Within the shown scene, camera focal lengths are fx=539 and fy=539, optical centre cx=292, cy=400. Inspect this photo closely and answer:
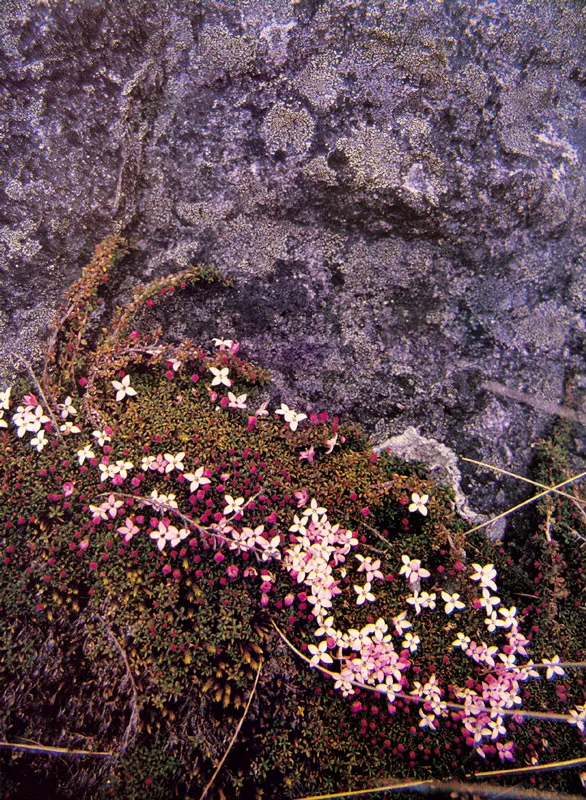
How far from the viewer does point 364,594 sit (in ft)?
9.37

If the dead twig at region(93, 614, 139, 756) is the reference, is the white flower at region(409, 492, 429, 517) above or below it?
above

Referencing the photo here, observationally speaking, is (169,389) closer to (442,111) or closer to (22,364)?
(22,364)

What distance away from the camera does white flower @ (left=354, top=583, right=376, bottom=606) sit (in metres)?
2.84

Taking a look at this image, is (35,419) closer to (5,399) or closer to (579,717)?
(5,399)

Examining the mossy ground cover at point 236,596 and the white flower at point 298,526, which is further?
the white flower at point 298,526

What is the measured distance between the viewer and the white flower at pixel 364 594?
284 cm

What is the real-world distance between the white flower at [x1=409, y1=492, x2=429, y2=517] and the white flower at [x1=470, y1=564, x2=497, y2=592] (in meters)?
0.44

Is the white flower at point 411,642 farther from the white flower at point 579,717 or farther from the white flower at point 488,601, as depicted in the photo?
the white flower at point 579,717

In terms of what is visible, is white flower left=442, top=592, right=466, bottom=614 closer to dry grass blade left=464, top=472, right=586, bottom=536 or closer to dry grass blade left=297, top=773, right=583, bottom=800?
dry grass blade left=464, top=472, right=586, bottom=536

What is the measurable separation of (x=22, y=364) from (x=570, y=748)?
3.68m

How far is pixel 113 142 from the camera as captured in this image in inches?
122

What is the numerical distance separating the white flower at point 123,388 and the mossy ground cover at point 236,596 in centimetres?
1

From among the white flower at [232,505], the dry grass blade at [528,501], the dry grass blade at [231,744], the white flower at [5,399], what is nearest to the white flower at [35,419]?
the white flower at [5,399]

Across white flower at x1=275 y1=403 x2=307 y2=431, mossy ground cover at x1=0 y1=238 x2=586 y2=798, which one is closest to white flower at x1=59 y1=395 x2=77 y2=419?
mossy ground cover at x1=0 y1=238 x2=586 y2=798
